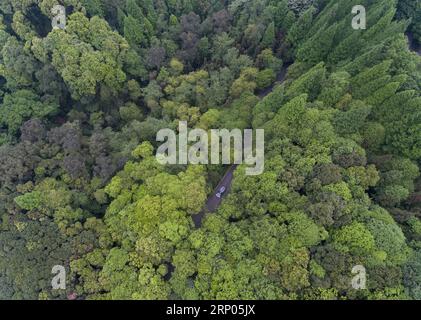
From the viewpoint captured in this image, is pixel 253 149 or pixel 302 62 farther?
pixel 302 62

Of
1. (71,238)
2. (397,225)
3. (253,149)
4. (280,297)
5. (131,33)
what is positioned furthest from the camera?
(131,33)

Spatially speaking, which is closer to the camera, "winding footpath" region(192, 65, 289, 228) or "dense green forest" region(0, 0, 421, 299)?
"dense green forest" region(0, 0, 421, 299)

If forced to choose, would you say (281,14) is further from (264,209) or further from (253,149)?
(264,209)

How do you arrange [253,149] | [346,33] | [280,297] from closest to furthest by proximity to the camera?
[280,297] < [253,149] < [346,33]

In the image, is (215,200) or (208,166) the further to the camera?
(215,200)

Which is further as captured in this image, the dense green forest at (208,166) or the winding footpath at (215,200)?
the winding footpath at (215,200)

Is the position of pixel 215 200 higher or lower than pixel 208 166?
lower

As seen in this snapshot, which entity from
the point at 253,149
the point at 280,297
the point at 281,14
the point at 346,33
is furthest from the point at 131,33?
the point at 280,297
